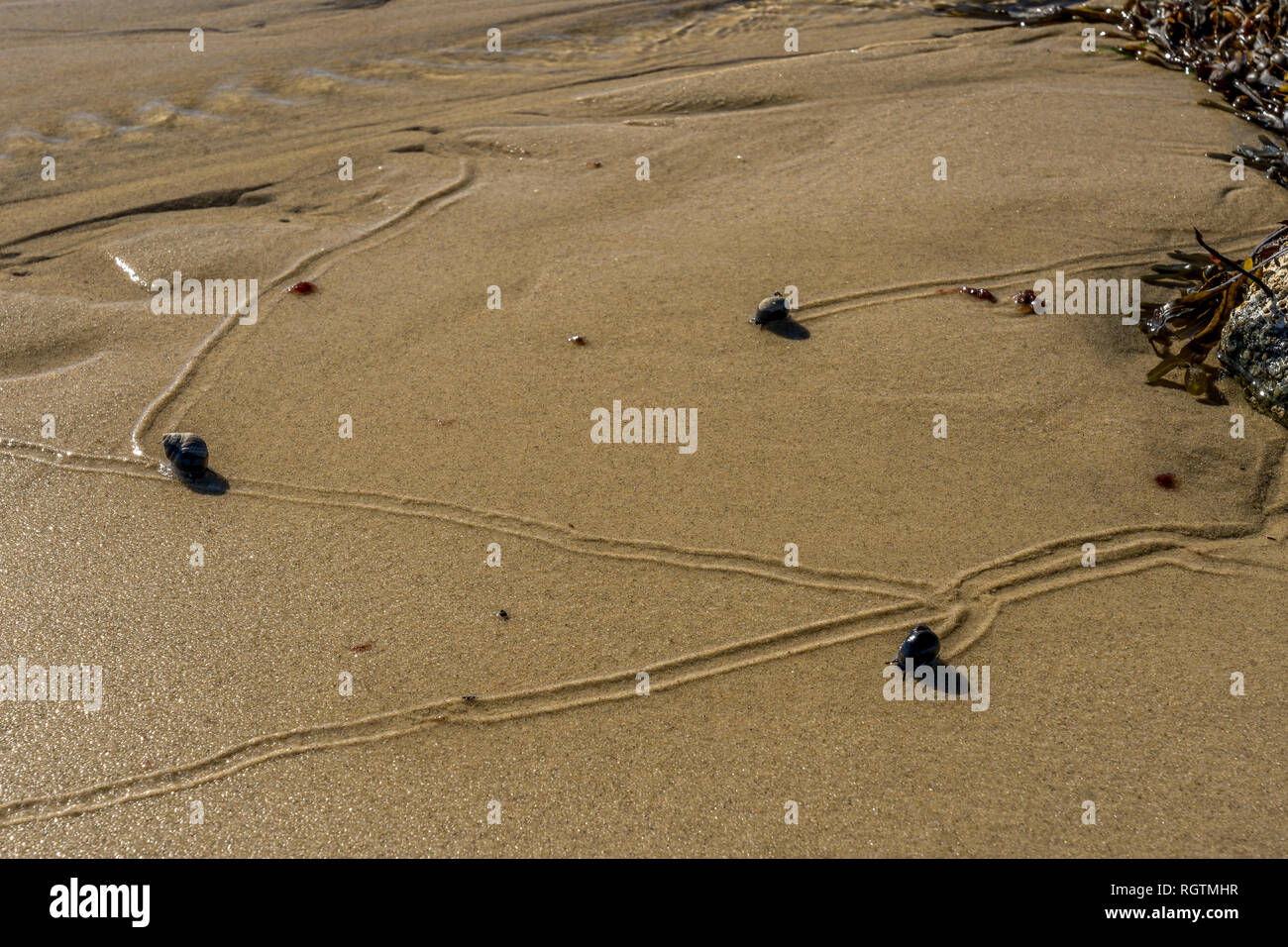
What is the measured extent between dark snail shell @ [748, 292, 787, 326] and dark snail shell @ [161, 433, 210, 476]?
2.51 meters

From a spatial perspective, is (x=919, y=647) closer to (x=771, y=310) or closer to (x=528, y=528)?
(x=528, y=528)

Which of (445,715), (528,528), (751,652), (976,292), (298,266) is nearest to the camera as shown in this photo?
(445,715)

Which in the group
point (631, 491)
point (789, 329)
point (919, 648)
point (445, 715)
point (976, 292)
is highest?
point (976, 292)

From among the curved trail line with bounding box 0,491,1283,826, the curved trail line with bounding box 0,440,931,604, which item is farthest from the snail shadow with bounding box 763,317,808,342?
the curved trail line with bounding box 0,491,1283,826

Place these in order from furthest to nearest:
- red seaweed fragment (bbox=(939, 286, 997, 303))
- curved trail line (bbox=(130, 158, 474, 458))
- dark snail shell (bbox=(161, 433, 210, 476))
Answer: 1. red seaweed fragment (bbox=(939, 286, 997, 303))
2. curved trail line (bbox=(130, 158, 474, 458))
3. dark snail shell (bbox=(161, 433, 210, 476))

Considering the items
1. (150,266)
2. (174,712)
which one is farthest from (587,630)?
A: (150,266)

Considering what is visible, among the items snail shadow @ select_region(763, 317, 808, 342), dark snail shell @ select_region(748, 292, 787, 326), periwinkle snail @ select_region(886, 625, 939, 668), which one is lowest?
periwinkle snail @ select_region(886, 625, 939, 668)

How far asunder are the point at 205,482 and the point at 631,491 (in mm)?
1715

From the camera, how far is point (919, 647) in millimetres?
3289

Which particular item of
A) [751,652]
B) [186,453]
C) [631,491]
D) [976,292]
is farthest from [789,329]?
[186,453]

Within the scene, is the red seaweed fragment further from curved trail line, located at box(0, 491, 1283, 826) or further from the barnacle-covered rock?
curved trail line, located at box(0, 491, 1283, 826)

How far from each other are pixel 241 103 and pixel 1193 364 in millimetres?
6427

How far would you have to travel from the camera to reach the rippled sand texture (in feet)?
9.80

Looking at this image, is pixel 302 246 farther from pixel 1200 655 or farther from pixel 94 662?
pixel 1200 655
